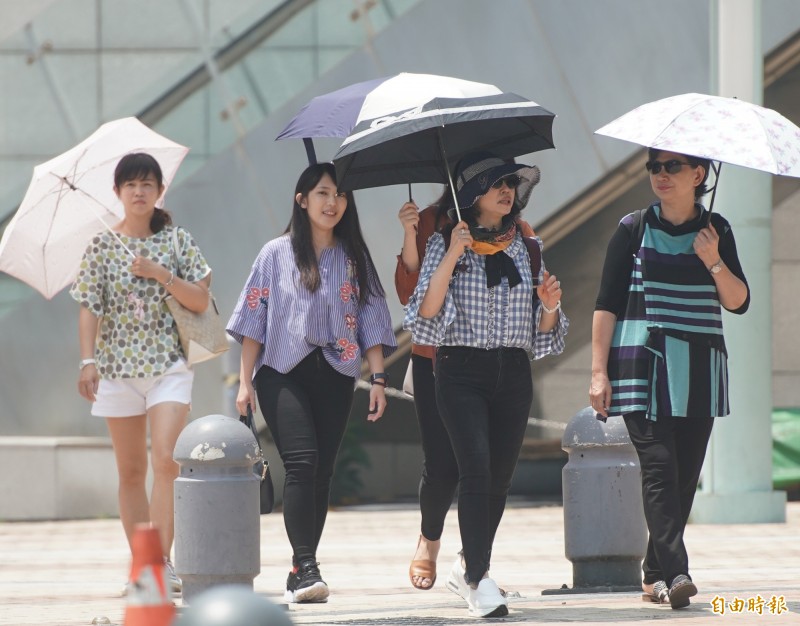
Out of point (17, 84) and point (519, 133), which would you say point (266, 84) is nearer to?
point (17, 84)

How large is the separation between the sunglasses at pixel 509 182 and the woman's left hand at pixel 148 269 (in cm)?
183

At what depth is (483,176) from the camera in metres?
6.34

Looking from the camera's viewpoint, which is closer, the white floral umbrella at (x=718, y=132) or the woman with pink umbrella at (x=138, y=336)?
the white floral umbrella at (x=718, y=132)

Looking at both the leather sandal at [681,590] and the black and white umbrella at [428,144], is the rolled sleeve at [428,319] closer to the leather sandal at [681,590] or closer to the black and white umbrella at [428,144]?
the black and white umbrella at [428,144]

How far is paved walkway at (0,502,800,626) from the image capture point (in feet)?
20.4

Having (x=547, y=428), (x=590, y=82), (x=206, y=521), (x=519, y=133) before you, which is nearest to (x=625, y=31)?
(x=590, y=82)

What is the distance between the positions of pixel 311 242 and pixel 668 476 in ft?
6.18

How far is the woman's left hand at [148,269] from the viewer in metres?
7.29

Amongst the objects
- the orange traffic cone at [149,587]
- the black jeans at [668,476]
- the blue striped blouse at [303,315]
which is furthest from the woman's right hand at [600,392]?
the orange traffic cone at [149,587]

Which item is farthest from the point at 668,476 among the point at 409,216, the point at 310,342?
the point at 310,342

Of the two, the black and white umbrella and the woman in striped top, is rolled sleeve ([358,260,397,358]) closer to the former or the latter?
the black and white umbrella

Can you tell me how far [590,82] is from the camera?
12.7m

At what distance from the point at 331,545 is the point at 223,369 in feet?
10.2

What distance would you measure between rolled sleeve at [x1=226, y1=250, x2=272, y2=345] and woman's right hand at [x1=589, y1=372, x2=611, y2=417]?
1.46m
